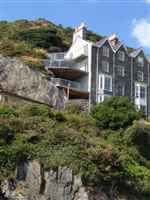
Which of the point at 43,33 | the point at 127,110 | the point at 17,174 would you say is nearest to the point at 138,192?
the point at 17,174

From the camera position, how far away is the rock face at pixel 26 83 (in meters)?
35.5

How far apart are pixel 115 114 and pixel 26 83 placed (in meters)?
9.22

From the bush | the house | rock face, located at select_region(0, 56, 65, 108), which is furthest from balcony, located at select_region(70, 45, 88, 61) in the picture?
the bush

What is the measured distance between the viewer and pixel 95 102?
1624 inches

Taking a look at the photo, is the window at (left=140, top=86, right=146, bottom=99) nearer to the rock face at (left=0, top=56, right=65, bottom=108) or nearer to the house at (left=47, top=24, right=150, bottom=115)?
the house at (left=47, top=24, right=150, bottom=115)

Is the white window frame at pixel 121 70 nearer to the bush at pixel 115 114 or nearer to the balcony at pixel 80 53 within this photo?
the balcony at pixel 80 53

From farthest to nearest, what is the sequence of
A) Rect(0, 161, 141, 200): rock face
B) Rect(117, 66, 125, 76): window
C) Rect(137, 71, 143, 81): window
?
Rect(137, 71, 143, 81): window → Rect(117, 66, 125, 76): window → Rect(0, 161, 141, 200): rock face

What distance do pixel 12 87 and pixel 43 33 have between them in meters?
32.4

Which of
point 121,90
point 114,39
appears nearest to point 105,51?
point 114,39

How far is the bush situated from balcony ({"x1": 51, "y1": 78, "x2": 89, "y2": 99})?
547 cm

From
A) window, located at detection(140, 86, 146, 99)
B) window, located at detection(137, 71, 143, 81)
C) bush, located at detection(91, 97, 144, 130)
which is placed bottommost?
bush, located at detection(91, 97, 144, 130)

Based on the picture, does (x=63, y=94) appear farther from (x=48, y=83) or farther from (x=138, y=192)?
(x=138, y=192)

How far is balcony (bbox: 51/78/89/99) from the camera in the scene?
132ft

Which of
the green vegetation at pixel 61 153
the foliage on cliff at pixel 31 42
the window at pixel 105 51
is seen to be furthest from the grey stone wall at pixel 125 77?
the green vegetation at pixel 61 153
